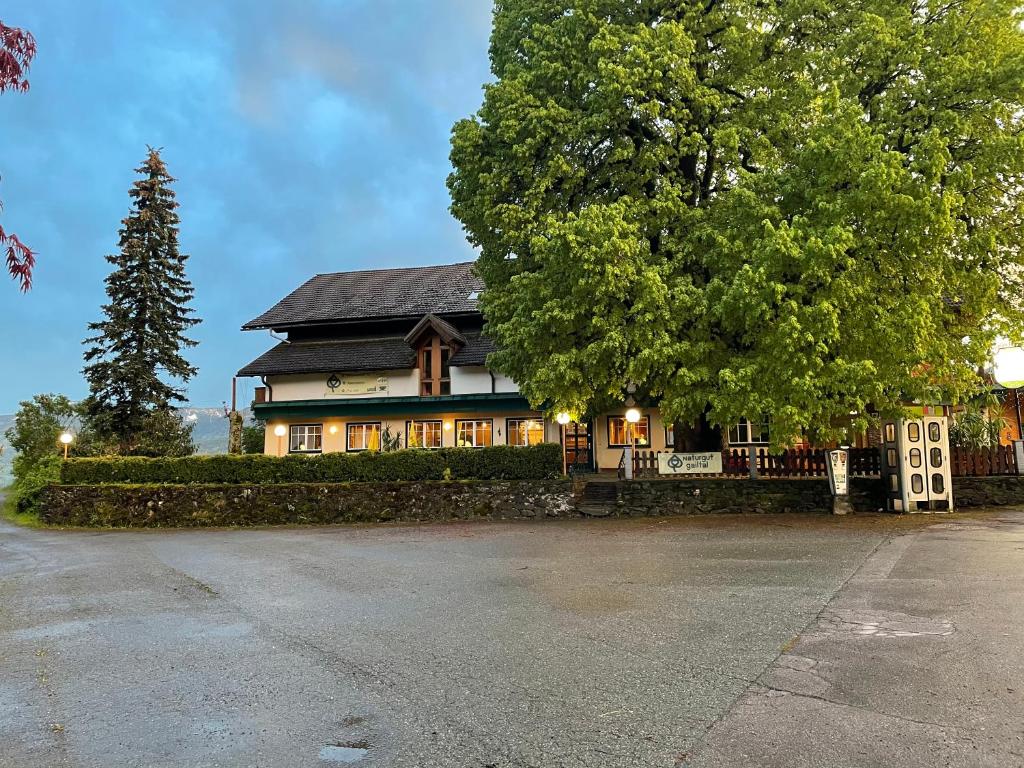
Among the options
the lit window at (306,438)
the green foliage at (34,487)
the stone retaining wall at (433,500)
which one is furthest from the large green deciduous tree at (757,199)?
the green foliage at (34,487)

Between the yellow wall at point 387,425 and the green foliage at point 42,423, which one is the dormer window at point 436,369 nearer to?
the yellow wall at point 387,425

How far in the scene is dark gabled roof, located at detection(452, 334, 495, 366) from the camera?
2769 cm

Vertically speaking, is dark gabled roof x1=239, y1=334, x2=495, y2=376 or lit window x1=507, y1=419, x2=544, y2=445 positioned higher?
dark gabled roof x1=239, y1=334, x2=495, y2=376

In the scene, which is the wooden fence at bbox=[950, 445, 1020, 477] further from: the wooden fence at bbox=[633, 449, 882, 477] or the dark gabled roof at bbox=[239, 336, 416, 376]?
the dark gabled roof at bbox=[239, 336, 416, 376]

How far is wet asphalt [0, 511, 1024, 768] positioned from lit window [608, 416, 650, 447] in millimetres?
16622

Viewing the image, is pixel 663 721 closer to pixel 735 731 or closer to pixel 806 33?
pixel 735 731

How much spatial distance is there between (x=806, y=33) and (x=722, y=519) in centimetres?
1184

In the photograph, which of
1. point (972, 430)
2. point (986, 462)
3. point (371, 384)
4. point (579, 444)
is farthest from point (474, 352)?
point (986, 462)

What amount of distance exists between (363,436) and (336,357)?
11.9 ft

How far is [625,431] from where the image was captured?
2775 cm

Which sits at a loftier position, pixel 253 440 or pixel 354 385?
pixel 354 385

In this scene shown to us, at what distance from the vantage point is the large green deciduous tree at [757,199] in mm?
13578

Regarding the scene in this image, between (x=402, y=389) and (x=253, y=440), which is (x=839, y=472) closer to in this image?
(x=402, y=389)

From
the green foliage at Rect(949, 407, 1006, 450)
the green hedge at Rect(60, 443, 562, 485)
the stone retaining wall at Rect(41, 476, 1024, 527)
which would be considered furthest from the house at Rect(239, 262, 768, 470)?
the green foliage at Rect(949, 407, 1006, 450)
